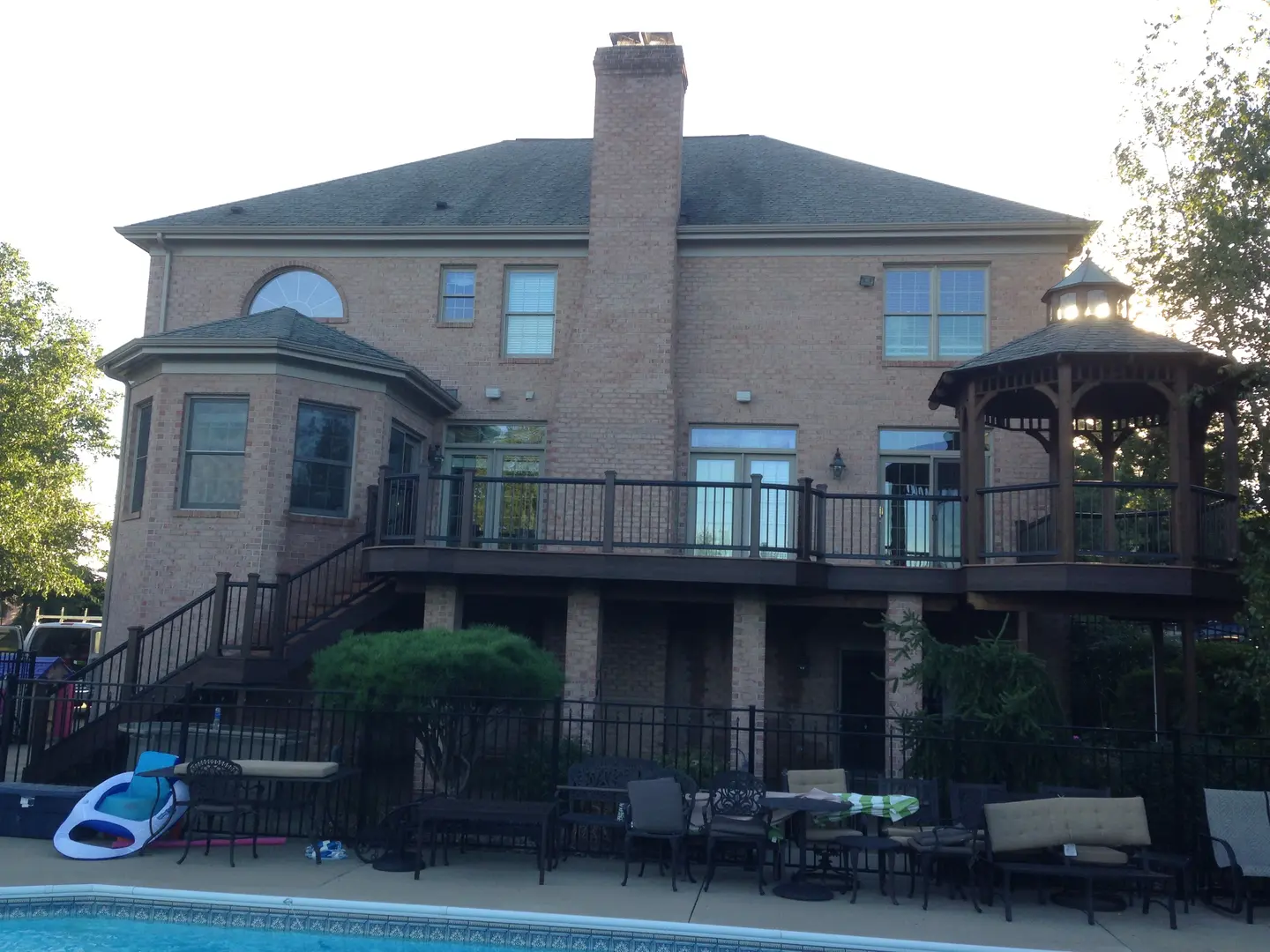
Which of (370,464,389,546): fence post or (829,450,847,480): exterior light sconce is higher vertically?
(829,450,847,480): exterior light sconce

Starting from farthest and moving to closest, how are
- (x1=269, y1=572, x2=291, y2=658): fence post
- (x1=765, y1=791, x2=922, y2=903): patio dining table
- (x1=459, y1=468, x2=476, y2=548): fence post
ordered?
(x1=459, y1=468, x2=476, y2=548): fence post
(x1=269, y1=572, x2=291, y2=658): fence post
(x1=765, y1=791, x2=922, y2=903): patio dining table

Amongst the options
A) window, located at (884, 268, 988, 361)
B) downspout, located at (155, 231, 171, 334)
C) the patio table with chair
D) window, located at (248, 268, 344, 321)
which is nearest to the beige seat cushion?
the patio table with chair

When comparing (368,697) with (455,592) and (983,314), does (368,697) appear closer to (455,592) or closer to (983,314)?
(455,592)

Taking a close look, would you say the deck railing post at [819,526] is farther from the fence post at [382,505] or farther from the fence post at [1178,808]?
the fence post at [382,505]

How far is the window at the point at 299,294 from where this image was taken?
1869cm

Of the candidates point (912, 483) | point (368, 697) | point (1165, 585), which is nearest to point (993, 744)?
point (1165, 585)

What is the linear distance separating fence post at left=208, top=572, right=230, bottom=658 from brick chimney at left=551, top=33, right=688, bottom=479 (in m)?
5.49

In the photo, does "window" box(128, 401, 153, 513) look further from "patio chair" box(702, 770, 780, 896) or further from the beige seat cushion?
"patio chair" box(702, 770, 780, 896)

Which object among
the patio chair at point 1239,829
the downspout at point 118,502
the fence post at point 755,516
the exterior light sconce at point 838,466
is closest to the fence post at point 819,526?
the fence post at point 755,516

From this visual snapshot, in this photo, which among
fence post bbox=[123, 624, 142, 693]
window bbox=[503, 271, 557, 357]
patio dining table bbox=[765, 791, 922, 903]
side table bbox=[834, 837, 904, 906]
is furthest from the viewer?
window bbox=[503, 271, 557, 357]

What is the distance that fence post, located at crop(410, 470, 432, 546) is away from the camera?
553 inches

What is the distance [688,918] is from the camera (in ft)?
26.2

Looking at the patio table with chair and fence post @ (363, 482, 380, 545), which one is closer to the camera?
the patio table with chair

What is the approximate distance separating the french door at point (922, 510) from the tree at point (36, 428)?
80.2 ft
